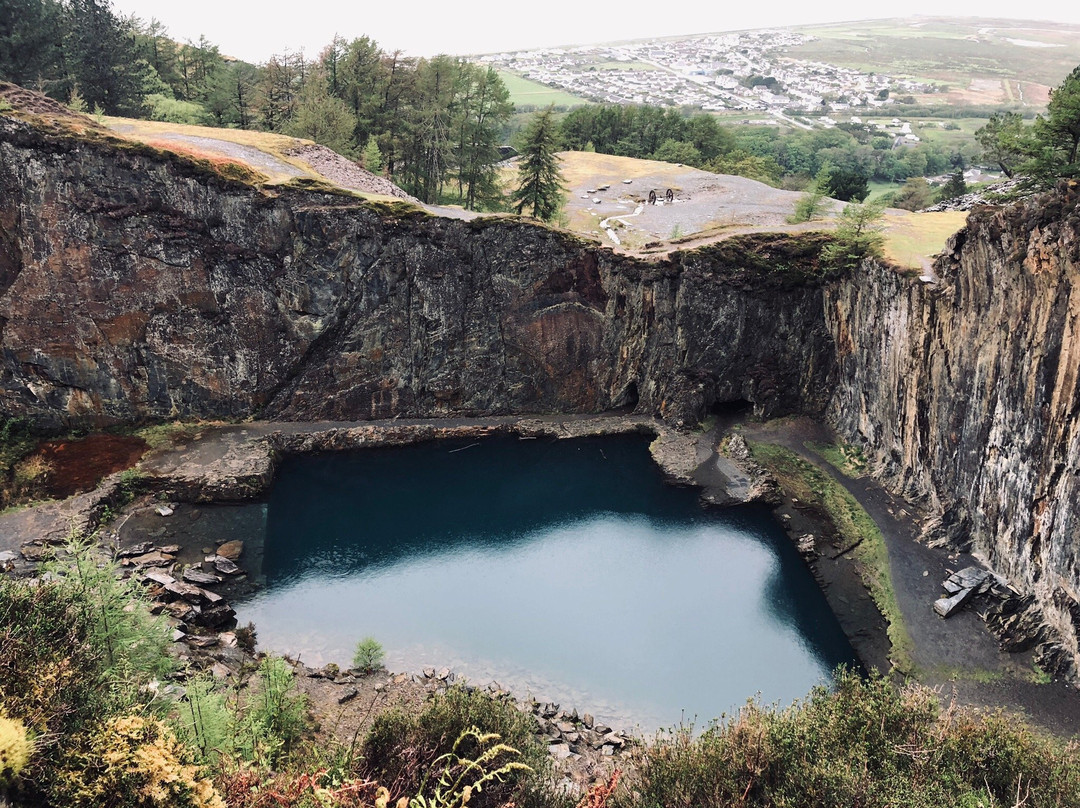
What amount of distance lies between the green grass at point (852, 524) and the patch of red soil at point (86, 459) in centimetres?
3195

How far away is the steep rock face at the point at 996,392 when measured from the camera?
25.1 meters

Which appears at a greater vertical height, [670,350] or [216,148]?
[216,148]

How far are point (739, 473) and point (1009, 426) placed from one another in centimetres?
1298

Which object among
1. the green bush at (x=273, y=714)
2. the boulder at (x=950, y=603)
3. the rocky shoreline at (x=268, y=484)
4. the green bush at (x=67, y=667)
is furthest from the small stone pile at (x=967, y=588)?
the green bush at (x=67, y=667)

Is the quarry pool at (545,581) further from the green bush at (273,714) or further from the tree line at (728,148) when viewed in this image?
the tree line at (728,148)

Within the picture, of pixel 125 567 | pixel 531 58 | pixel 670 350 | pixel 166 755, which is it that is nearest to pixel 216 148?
pixel 125 567

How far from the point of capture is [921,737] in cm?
1598

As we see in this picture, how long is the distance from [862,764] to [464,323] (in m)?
31.8

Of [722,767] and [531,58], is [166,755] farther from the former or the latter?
[531,58]

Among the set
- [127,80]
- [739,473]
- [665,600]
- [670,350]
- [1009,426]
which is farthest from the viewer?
[127,80]

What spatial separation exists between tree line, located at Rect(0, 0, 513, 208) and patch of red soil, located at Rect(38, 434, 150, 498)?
2245 centimetres

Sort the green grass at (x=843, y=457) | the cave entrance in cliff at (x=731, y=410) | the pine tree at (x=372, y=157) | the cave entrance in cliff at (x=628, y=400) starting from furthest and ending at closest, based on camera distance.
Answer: the pine tree at (x=372, y=157) < the cave entrance in cliff at (x=628, y=400) < the cave entrance in cliff at (x=731, y=410) < the green grass at (x=843, y=457)

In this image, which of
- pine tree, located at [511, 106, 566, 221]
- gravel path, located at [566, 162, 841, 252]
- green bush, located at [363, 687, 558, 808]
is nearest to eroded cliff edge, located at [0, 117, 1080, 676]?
gravel path, located at [566, 162, 841, 252]

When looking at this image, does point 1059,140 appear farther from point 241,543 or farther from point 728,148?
point 728,148
